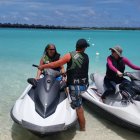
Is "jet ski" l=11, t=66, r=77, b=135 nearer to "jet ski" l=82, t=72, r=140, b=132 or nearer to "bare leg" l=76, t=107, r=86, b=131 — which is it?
"bare leg" l=76, t=107, r=86, b=131

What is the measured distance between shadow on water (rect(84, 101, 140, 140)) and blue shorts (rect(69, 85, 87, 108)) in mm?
869

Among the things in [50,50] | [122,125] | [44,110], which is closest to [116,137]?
[122,125]

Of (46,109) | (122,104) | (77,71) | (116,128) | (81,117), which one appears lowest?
(116,128)

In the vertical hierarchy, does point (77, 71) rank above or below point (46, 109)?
above

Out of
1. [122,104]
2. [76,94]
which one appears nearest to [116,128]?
[122,104]

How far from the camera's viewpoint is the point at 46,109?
19.0ft

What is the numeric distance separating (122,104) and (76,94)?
89 cm

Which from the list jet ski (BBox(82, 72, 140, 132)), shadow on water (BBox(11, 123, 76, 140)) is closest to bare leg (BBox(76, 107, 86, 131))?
shadow on water (BBox(11, 123, 76, 140))

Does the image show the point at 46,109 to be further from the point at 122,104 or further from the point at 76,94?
the point at 122,104

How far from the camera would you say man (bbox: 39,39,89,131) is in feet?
20.7

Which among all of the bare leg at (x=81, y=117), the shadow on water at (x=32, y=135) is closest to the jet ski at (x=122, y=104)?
the bare leg at (x=81, y=117)

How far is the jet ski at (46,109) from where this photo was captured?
5516mm

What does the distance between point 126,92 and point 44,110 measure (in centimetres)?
167

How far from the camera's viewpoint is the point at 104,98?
7.23 meters
